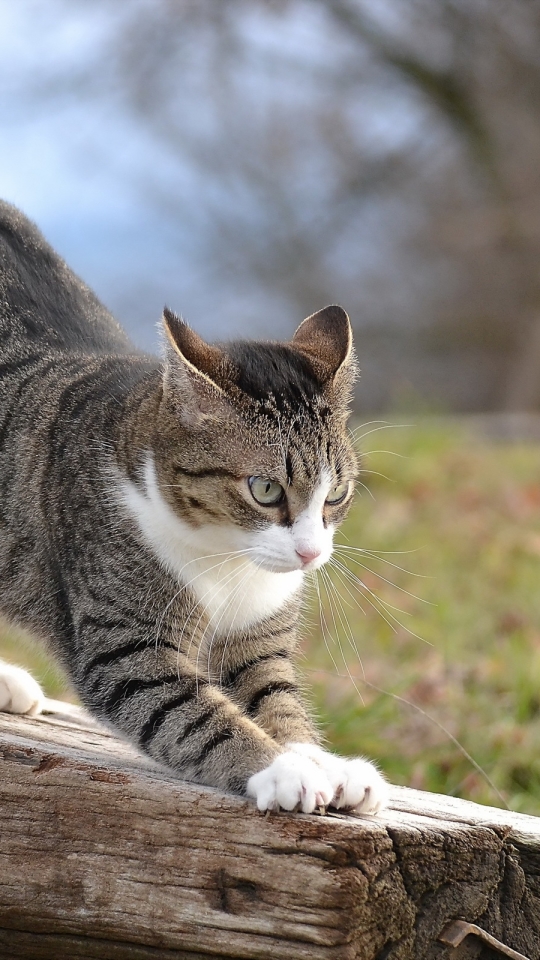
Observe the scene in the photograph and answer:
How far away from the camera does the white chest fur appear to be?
2.33 m

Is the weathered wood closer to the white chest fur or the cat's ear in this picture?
the white chest fur

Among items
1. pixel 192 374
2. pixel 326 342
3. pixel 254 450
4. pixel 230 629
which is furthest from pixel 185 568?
pixel 326 342

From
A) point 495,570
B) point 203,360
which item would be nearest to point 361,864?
point 203,360

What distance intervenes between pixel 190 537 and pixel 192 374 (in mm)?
361

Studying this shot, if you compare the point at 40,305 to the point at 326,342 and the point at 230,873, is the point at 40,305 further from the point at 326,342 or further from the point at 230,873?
the point at 230,873

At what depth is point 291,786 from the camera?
188 centimetres

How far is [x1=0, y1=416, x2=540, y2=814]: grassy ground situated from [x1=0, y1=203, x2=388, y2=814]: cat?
23cm

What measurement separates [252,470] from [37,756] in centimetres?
72

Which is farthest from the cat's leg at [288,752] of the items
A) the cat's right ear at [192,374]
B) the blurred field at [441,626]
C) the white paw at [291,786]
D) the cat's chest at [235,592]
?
the cat's right ear at [192,374]

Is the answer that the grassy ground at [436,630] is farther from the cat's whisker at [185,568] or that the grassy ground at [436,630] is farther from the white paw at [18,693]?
the cat's whisker at [185,568]

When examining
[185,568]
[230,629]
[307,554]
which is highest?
[307,554]

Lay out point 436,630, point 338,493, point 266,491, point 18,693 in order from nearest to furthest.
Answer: point 266,491 → point 338,493 → point 18,693 → point 436,630

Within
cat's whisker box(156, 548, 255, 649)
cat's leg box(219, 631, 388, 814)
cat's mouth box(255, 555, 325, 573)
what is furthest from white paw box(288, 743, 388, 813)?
cat's whisker box(156, 548, 255, 649)

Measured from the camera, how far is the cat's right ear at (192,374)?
2227 mm
